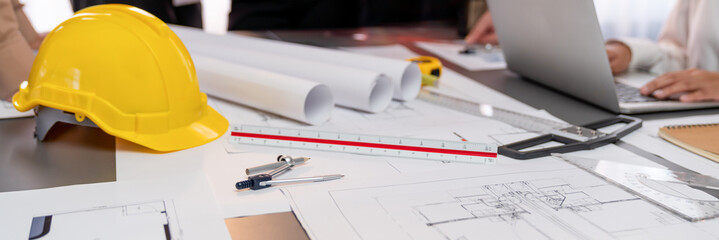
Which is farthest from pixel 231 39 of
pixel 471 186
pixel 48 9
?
pixel 48 9

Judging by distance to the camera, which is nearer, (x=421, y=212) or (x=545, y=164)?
(x=421, y=212)

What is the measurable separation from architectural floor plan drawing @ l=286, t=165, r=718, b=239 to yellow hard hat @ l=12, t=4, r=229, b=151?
28cm

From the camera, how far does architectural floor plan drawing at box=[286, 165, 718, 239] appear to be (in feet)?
2.18

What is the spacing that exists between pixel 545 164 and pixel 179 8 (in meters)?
1.97

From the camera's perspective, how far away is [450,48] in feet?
5.85

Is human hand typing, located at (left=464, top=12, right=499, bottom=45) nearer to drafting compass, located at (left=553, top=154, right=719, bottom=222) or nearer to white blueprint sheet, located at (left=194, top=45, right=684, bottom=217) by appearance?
white blueprint sheet, located at (left=194, top=45, right=684, bottom=217)

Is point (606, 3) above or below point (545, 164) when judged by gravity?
above

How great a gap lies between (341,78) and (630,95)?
2.10 feet

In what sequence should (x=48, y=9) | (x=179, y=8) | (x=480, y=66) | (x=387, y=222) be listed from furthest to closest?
(x=48, y=9), (x=179, y=8), (x=480, y=66), (x=387, y=222)

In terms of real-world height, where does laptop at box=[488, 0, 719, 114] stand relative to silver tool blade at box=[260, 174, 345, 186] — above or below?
above

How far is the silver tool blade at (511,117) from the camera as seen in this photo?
996 mm

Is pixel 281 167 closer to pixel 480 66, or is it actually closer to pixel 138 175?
pixel 138 175

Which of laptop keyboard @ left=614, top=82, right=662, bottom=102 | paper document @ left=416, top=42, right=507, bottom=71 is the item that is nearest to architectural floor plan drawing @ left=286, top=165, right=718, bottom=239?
laptop keyboard @ left=614, top=82, right=662, bottom=102

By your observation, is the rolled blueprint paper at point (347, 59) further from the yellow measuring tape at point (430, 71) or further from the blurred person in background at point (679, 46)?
the blurred person in background at point (679, 46)
